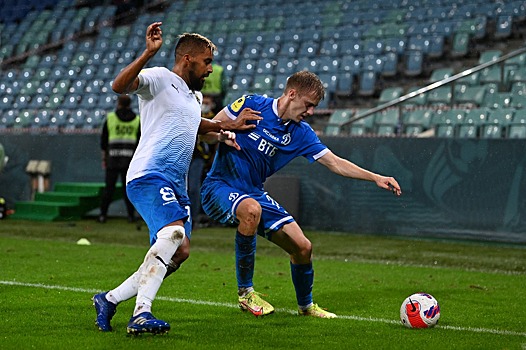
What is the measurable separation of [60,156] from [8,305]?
11.0 metres

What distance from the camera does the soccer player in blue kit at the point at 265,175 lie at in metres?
6.19

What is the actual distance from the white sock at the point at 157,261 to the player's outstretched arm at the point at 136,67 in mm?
851

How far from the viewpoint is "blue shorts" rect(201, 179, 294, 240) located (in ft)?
20.3

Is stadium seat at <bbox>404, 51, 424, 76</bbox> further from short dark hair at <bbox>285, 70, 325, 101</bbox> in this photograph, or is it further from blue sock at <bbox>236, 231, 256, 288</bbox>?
blue sock at <bbox>236, 231, 256, 288</bbox>

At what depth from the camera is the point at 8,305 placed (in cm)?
645

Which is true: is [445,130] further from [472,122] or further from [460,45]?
[460,45]

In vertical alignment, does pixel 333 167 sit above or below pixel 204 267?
above

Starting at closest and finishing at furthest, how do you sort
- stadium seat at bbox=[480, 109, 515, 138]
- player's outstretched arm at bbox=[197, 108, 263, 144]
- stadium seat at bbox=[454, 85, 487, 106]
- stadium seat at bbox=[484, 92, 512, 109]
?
player's outstretched arm at bbox=[197, 108, 263, 144] < stadium seat at bbox=[480, 109, 515, 138] < stadium seat at bbox=[484, 92, 512, 109] < stadium seat at bbox=[454, 85, 487, 106]

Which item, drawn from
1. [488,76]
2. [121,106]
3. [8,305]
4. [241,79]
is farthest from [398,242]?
[241,79]

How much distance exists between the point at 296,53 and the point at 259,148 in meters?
14.3

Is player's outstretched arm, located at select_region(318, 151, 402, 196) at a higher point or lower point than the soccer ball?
higher

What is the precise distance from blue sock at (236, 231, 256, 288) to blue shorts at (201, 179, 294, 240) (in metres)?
0.13

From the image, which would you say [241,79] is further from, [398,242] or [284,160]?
[284,160]

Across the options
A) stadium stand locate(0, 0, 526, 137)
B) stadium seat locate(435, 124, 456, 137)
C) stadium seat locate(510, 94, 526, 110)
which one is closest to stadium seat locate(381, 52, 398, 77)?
stadium stand locate(0, 0, 526, 137)
